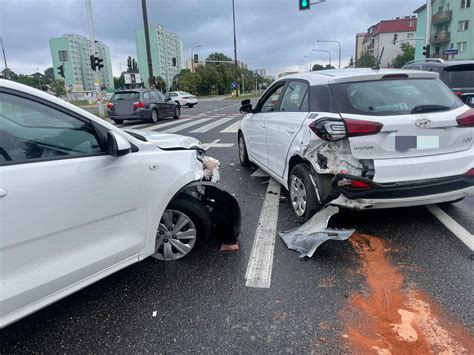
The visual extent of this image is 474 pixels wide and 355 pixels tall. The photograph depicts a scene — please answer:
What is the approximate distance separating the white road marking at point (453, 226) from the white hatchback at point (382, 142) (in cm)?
38

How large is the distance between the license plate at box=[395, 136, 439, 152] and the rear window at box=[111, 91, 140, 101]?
45.4 feet

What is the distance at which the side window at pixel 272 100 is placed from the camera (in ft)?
16.5

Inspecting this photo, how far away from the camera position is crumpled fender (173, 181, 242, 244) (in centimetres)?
348

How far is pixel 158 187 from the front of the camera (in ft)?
9.25

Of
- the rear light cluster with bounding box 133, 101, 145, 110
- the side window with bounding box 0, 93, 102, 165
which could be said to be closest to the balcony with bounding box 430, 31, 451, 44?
the rear light cluster with bounding box 133, 101, 145, 110

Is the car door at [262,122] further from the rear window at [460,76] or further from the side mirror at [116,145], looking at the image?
the rear window at [460,76]

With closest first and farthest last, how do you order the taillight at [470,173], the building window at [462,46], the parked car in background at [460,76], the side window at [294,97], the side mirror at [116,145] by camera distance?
1. the side mirror at [116,145]
2. the taillight at [470,173]
3. the side window at [294,97]
4. the parked car in background at [460,76]
5. the building window at [462,46]

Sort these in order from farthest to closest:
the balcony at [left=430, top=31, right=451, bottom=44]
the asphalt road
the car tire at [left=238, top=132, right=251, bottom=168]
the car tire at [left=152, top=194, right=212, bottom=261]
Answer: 1. the balcony at [left=430, top=31, right=451, bottom=44]
2. the car tire at [left=238, top=132, right=251, bottom=168]
3. the car tire at [left=152, top=194, right=212, bottom=261]
4. the asphalt road

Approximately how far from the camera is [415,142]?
3.31m

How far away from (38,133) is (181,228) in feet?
4.60

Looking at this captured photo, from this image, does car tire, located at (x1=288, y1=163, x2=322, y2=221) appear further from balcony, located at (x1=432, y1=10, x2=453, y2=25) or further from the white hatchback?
balcony, located at (x1=432, y1=10, x2=453, y2=25)

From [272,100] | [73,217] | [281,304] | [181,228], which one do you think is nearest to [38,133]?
[73,217]

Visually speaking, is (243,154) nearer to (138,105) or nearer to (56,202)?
(56,202)

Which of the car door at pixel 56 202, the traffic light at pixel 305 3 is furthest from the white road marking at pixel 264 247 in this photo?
the traffic light at pixel 305 3
